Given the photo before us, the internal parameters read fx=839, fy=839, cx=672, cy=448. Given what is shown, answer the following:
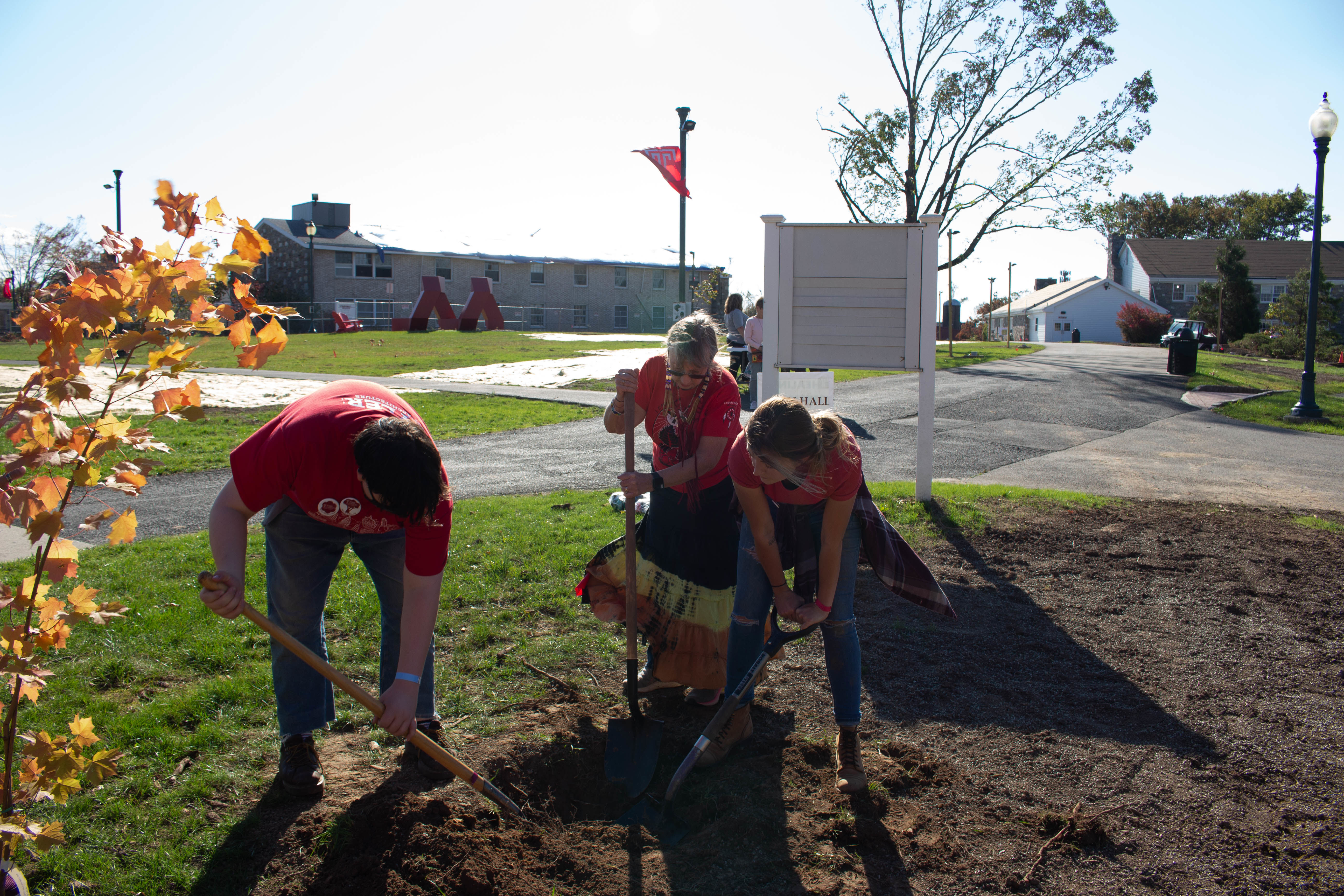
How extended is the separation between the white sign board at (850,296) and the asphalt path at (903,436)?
221cm

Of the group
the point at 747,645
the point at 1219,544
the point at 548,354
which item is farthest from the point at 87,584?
the point at 548,354

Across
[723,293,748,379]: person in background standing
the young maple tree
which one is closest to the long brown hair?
the young maple tree

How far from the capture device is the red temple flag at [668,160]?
2100cm

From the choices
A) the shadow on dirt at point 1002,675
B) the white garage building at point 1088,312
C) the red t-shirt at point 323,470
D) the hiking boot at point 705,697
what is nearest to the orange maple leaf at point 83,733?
the red t-shirt at point 323,470

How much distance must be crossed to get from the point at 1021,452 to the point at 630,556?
8.15 m

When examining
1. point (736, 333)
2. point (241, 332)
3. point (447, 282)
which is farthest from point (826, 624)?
point (447, 282)

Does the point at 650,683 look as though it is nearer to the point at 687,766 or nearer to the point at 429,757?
A: the point at 687,766

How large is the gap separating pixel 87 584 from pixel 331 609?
1.48 m

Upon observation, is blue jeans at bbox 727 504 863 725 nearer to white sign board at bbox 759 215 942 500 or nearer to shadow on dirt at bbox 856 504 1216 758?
shadow on dirt at bbox 856 504 1216 758

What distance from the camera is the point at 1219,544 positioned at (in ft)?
19.9

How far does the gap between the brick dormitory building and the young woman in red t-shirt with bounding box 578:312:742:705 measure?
3098 centimetres

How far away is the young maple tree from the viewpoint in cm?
188

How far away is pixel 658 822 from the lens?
2.95 meters

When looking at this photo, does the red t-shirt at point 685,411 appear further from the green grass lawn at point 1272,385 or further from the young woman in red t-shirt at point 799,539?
the green grass lawn at point 1272,385
